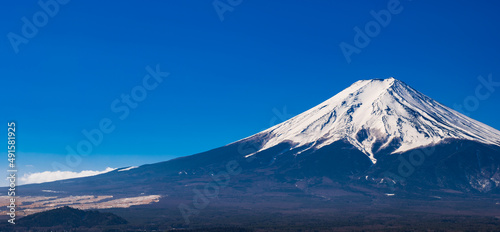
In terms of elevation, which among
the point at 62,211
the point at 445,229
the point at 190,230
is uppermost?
the point at 62,211

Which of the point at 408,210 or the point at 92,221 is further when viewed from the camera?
the point at 408,210

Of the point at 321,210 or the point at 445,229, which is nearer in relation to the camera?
the point at 445,229

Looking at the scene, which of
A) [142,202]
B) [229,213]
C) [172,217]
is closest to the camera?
[172,217]

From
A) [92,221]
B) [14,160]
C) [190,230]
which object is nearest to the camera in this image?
[14,160]

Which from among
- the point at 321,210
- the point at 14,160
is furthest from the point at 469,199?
the point at 14,160

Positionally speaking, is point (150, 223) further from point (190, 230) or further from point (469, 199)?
point (469, 199)

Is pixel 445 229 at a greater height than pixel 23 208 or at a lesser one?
lesser

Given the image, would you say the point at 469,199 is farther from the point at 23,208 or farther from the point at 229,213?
the point at 23,208

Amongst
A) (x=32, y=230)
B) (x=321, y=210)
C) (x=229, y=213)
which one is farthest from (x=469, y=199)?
(x=32, y=230)

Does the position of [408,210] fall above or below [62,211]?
below

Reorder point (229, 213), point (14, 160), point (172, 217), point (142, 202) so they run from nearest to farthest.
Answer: point (14, 160) → point (172, 217) → point (229, 213) → point (142, 202)
